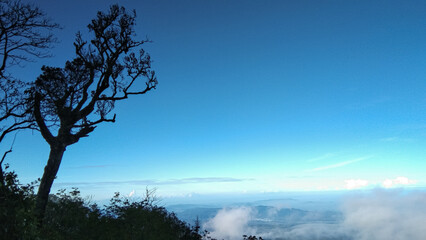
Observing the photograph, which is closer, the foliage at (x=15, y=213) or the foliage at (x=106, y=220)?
the foliage at (x=15, y=213)

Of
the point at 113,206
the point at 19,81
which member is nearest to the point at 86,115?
the point at 19,81

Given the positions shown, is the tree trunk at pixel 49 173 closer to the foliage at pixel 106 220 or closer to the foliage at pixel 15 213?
the foliage at pixel 106 220

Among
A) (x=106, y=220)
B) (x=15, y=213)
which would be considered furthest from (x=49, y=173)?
(x=15, y=213)

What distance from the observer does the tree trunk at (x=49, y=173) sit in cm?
1365

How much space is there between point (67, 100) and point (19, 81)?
2.98 metres

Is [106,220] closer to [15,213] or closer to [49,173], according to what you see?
[49,173]

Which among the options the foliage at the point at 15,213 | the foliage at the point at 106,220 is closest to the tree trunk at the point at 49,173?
the foliage at the point at 106,220

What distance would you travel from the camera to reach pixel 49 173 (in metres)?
14.2

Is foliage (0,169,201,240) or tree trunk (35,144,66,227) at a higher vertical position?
tree trunk (35,144,66,227)

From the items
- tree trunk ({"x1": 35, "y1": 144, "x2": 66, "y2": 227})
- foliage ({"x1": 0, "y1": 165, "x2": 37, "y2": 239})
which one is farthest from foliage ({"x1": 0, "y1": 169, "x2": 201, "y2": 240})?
foliage ({"x1": 0, "y1": 165, "x2": 37, "y2": 239})

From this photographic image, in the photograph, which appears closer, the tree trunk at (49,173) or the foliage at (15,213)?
the foliage at (15,213)

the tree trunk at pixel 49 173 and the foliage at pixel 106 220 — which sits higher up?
the tree trunk at pixel 49 173

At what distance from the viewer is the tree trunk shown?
1365 cm

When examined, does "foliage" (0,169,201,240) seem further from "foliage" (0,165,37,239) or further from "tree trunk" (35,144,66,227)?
"foliage" (0,165,37,239)
